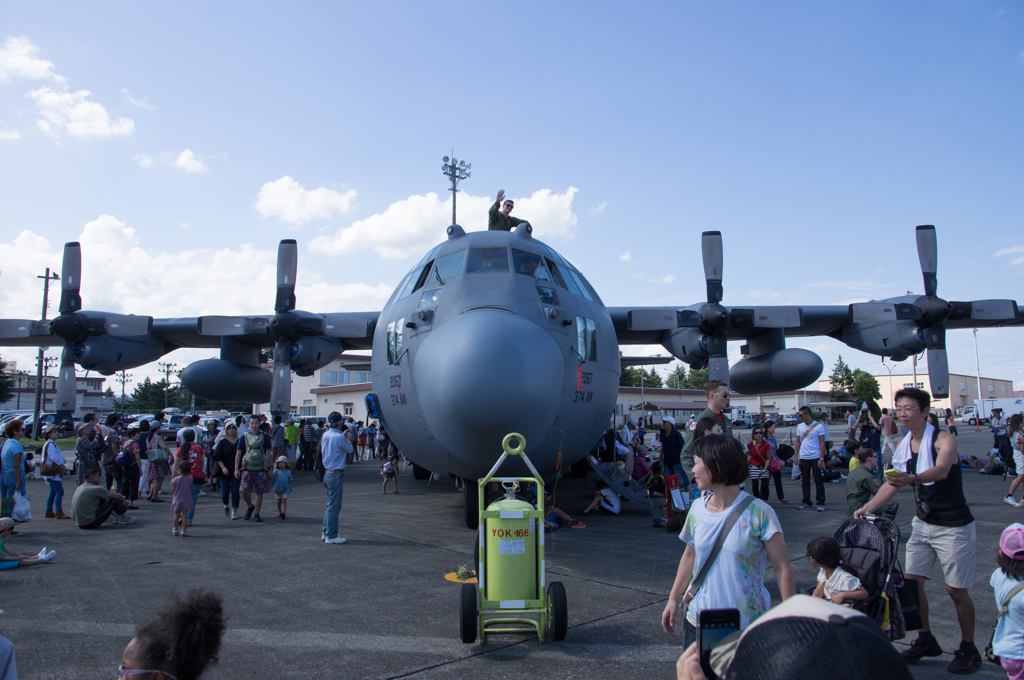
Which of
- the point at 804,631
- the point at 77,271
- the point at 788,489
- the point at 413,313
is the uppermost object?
the point at 77,271

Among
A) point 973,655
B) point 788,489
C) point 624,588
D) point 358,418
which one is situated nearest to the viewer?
point 973,655

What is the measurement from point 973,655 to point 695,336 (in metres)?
11.2

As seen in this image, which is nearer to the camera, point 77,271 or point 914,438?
point 914,438

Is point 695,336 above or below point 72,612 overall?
above

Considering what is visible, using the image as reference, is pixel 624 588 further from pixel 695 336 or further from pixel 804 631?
pixel 695 336

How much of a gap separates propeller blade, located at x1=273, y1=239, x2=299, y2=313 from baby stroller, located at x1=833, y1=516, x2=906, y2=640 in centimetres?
1321

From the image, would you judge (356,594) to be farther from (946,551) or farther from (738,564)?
(946,551)

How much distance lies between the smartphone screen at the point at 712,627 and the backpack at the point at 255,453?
9302 mm

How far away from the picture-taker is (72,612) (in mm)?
5082

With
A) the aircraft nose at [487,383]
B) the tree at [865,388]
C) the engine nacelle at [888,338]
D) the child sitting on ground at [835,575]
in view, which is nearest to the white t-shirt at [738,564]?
the child sitting on ground at [835,575]

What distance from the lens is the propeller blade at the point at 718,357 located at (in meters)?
14.2

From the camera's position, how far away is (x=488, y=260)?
7621mm

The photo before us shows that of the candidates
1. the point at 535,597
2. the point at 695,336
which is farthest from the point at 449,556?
the point at 695,336

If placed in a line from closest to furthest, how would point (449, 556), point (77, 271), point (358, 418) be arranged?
point (449, 556)
point (77, 271)
point (358, 418)
